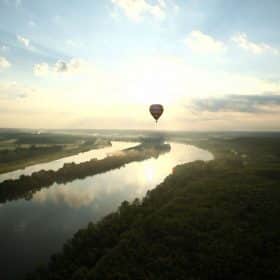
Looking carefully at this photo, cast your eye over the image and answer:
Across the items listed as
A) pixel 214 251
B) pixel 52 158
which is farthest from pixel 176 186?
pixel 52 158

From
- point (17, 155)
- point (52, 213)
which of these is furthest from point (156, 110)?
point (17, 155)

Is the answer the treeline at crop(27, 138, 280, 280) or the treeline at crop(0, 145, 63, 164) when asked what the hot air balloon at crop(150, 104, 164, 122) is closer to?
the treeline at crop(27, 138, 280, 280)

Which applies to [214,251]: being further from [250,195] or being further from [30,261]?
[250,195]

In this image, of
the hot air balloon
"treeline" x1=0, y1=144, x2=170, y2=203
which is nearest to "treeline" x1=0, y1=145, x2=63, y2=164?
"treeline" x1=0, y1=144, x2=170, y2=203

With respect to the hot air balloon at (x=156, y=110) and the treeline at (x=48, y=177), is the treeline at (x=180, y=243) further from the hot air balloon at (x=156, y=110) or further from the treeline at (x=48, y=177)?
the treeline at (x=48, y=177)

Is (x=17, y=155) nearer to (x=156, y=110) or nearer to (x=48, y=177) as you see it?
(x=48, y=177)

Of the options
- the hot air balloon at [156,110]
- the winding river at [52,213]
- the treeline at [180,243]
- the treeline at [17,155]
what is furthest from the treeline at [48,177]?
the treeline at [17,155]
